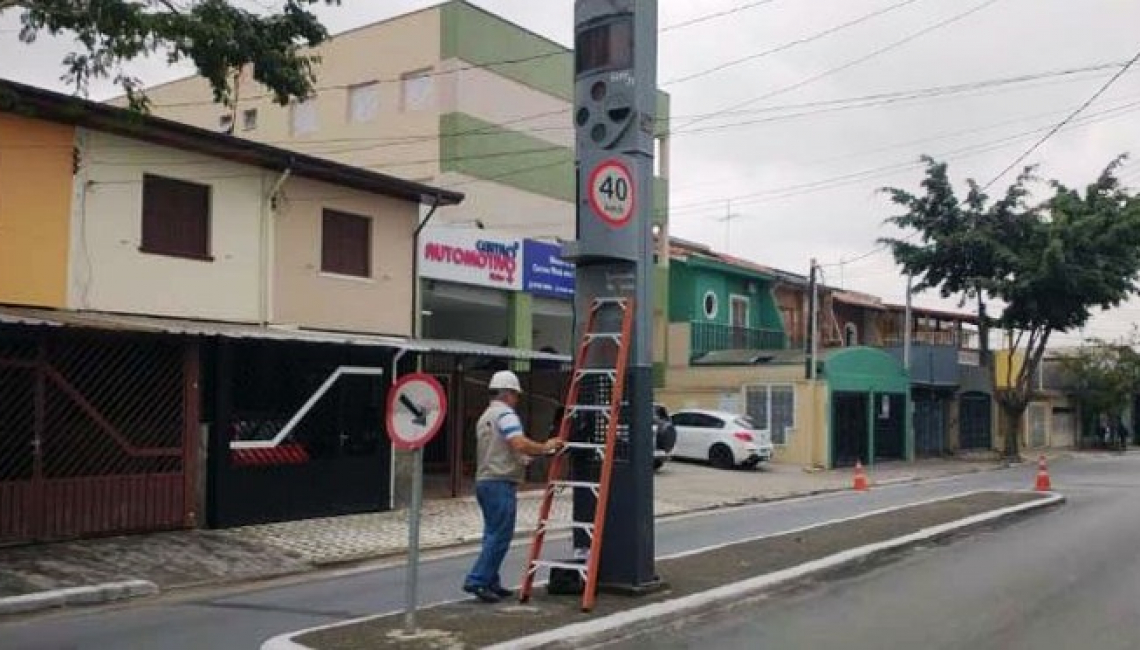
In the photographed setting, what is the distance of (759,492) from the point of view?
78.3 feet

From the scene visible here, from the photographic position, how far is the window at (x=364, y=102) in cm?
3170

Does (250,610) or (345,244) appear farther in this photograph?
(345,244)

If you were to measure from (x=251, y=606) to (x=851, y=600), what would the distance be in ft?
17.2

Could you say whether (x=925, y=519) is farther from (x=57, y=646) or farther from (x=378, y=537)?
(x=57, y=646)

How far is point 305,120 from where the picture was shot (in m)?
33.6

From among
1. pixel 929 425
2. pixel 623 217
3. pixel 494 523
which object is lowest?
pixel 929 425

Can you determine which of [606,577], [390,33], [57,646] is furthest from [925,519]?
[390,33]

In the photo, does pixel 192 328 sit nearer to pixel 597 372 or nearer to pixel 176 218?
pixel 176 218

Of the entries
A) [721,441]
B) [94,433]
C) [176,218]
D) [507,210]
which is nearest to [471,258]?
[507,210]

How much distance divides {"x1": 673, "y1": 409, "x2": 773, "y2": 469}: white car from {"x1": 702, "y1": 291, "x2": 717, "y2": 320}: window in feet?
27.3

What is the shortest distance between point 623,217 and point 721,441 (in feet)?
68.2

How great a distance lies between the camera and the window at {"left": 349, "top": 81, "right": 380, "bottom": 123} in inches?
1248

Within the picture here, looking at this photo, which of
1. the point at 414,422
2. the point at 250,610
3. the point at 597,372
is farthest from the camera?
the point at 250,610

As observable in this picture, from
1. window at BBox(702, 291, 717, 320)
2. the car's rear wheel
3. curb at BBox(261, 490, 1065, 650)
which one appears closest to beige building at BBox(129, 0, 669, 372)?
the car's rear wheel
